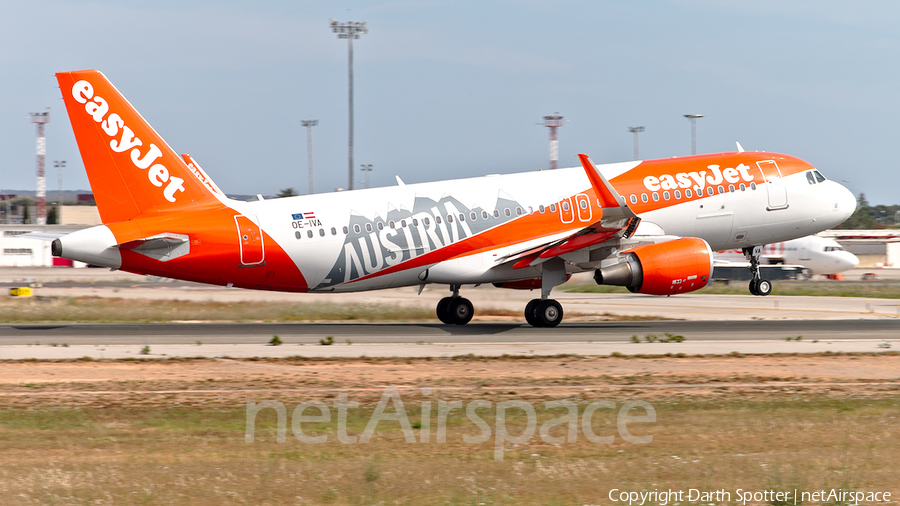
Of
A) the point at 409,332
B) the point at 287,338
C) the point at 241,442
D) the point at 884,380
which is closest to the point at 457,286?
the point at 409,332

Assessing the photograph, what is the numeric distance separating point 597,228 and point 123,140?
14.7 metres

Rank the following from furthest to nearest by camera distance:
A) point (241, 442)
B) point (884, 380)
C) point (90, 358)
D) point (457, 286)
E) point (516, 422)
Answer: point (457, 286) < point (90, 358) < point (884, 380) < point (516, 422) < point (241, 442)

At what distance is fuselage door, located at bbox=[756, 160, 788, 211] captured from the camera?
107 ft

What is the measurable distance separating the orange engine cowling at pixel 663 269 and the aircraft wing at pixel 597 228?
3.19 ft

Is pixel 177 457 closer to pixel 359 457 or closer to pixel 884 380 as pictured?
pixel 359 457

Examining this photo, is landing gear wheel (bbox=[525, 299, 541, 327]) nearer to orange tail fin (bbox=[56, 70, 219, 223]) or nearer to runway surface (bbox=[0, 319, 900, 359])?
runway surface (bbox=[0, 319, 900, 359])

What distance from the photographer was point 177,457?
11297 mm

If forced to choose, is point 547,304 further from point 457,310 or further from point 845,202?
point 845,202

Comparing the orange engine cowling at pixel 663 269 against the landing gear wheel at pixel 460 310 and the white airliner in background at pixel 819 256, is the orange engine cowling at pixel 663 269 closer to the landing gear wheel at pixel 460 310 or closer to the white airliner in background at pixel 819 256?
the landing gear wheel at pixel 460 310

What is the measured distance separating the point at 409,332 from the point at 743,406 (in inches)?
568

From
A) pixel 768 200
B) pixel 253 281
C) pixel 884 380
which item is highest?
pixel 768 200

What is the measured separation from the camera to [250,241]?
26641mm

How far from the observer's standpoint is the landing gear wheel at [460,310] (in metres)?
30.9
